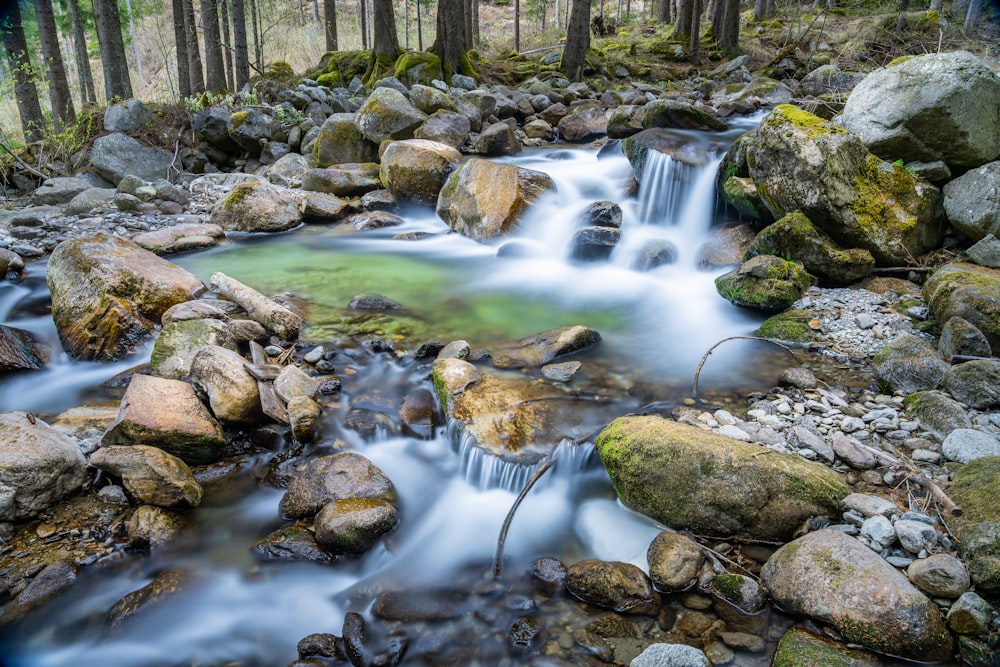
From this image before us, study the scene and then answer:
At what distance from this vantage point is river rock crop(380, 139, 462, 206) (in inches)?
433

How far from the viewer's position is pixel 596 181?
10.7 m

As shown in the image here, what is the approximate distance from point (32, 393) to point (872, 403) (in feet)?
24.2

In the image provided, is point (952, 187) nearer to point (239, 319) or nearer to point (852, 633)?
point (852, 633)

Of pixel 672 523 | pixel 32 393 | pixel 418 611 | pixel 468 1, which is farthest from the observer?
pixel 468 1

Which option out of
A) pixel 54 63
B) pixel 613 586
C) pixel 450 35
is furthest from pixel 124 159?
pixel 613 586

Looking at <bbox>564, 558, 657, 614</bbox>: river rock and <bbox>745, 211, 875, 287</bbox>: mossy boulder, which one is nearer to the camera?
<bbox>564, 558, 657, 614</bbox>: river rock

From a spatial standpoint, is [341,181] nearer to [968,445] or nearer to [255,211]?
[255,211]

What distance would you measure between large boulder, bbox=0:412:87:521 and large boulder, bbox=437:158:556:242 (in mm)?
6908

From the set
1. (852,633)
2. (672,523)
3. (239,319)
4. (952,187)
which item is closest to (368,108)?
(239,319)

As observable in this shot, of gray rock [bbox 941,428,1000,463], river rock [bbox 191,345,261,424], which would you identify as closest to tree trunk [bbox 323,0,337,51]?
river rock [bbox 191,345,261,424]

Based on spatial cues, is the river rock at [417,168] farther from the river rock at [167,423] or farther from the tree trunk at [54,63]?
the tree trunk at [54,63]

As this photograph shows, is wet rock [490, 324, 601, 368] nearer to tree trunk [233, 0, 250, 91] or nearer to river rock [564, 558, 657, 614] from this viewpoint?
river rock [564, 558, 657, 614]

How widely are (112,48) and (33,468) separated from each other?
51.9ft

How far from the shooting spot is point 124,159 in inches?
491
